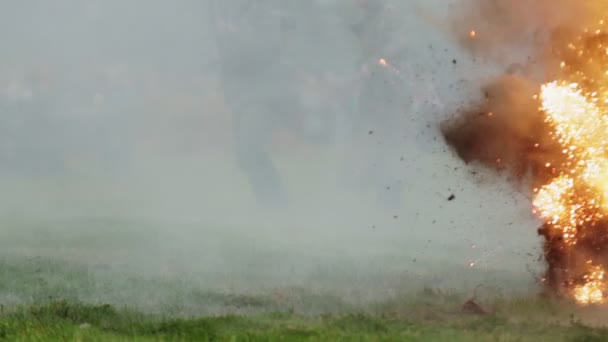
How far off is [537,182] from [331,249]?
15.2m

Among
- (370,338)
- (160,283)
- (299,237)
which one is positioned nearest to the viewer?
(370,338)

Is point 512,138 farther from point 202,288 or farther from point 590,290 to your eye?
point 202,288

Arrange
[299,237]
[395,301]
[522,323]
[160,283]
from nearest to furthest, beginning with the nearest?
[522,323] → [395,301] → [160,283] → [299,237]

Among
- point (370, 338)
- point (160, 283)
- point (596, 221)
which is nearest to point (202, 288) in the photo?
point (160, 283)

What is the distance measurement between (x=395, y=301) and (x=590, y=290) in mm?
7477

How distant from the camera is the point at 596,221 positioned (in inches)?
1078

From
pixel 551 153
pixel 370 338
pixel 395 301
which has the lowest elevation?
pixel 370 338

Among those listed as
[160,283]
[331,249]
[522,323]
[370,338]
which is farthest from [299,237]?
[370,338]

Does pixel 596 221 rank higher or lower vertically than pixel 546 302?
higher

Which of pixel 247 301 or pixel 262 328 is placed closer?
pixel 262 328

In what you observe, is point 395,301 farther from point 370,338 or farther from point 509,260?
point 509,260

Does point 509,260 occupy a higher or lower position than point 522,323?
higher

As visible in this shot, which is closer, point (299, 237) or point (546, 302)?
point (546, 302)

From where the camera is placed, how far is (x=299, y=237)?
148 ft
